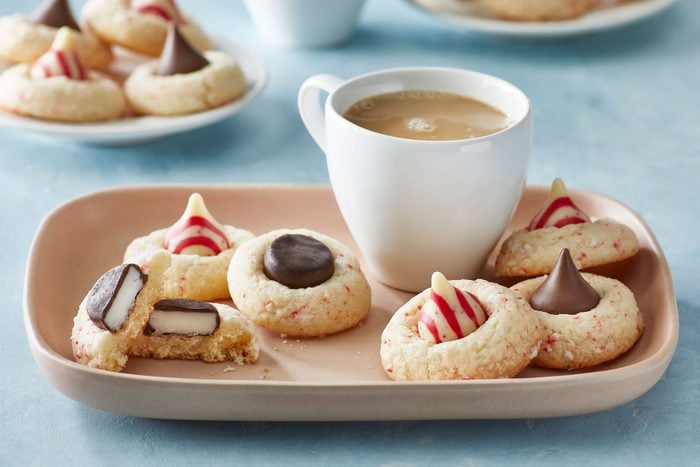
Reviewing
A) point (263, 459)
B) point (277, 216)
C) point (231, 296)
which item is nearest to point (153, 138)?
point (277, 216)

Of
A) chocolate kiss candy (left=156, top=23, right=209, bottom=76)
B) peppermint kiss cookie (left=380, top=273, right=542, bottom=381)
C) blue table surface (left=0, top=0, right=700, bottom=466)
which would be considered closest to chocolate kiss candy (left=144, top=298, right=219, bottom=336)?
blue table surface (left=0, top=0, right=700, bottom=466)

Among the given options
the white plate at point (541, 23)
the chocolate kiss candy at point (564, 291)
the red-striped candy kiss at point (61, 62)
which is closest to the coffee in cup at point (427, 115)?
the chocolate kiss candy at point (564, 291)

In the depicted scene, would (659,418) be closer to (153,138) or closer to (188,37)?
(153,138)

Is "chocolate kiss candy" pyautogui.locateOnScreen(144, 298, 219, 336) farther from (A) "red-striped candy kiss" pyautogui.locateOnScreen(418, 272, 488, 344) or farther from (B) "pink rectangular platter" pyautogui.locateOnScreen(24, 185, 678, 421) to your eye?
(A) "red-striped candy kiss" pyautogui.locateOnScreen(418, 272, 488, 344)

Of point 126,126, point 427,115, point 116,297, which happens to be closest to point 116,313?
point 116,297

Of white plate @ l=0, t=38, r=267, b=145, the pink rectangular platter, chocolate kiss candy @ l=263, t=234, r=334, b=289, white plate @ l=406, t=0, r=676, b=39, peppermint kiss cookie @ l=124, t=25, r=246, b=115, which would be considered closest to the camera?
the pink rectangular platter

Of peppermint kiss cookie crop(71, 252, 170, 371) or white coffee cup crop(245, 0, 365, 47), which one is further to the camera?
white coffee cup crop(245, 0, 365, 47)

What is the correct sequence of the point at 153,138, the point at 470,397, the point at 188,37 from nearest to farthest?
the point at 470,397, the point at 153,138, the point at 188,37

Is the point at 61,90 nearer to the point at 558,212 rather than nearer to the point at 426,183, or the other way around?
the point at 426,183
